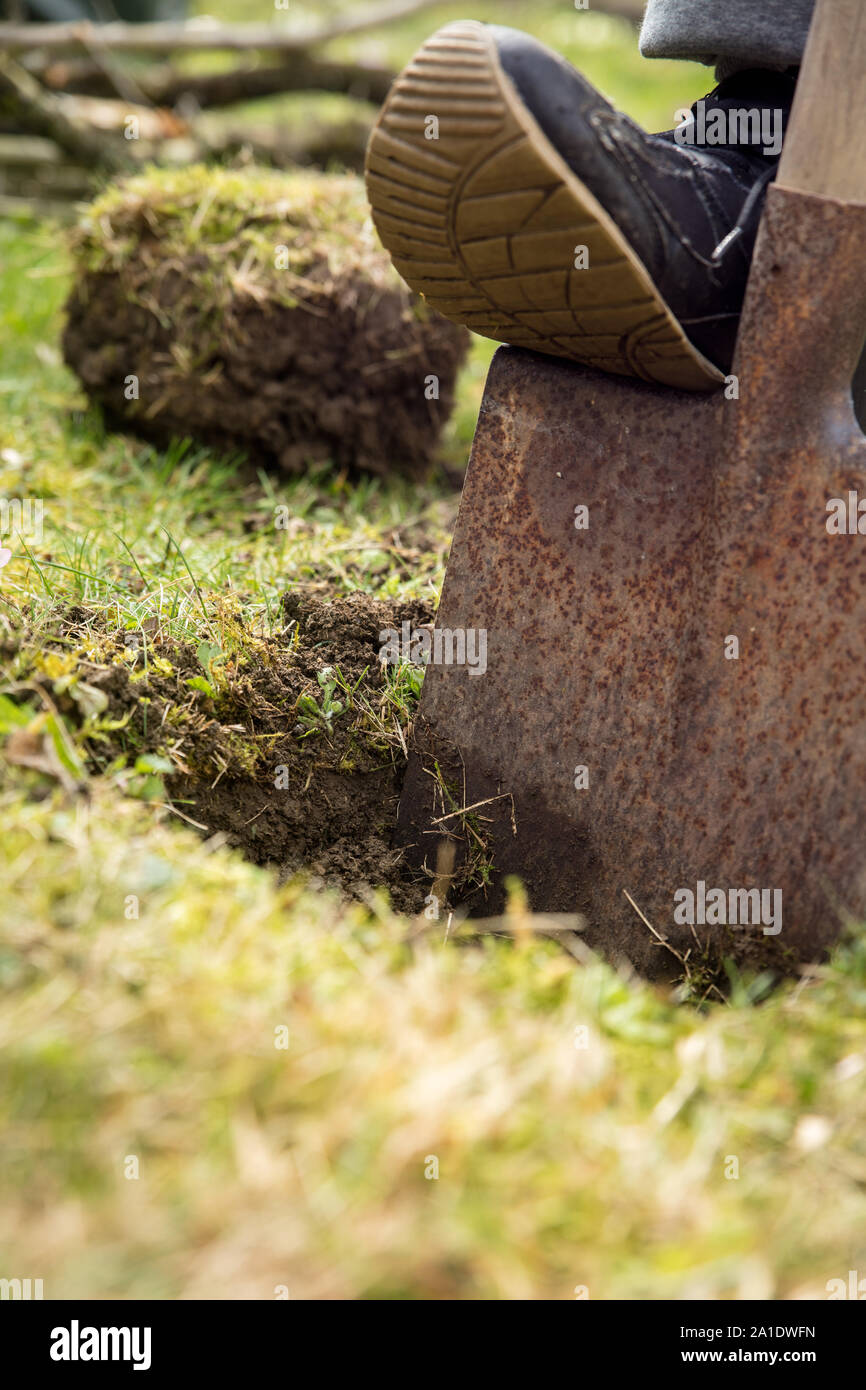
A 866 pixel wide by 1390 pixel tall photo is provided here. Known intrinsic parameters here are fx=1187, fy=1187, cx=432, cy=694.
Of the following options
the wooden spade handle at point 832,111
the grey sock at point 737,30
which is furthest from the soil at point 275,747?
the grey sock at point 737,30

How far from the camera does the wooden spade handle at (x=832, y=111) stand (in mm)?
1526

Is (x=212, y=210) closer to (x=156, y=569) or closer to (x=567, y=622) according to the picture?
(x=156, y=569)

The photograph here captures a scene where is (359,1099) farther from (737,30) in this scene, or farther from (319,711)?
(737,30)

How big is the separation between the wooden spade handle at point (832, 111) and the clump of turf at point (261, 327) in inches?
64.4

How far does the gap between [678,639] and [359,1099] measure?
89cm

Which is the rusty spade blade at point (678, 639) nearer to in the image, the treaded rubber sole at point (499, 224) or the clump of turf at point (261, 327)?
the treaded rubber sole at point (499, 224)

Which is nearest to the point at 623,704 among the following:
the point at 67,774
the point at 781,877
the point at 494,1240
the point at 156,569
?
the point at 781,877

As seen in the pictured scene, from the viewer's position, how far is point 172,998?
118 cm

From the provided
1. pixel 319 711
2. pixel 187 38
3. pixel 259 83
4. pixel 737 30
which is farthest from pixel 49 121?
pixel 319 711

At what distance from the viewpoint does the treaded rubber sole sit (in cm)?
140

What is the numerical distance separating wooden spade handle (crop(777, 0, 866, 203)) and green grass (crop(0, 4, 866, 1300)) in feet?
3.32

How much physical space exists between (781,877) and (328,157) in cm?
475

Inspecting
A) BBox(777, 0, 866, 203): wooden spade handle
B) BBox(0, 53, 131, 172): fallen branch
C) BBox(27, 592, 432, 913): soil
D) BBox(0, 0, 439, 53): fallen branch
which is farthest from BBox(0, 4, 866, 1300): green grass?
BBox(0, 0, 439, 53): fallen branch

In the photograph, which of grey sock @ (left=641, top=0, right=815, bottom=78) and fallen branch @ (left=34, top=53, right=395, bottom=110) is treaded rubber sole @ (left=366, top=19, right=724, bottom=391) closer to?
grey sock @ (left=641, top=0, right=815, bottom=78)
